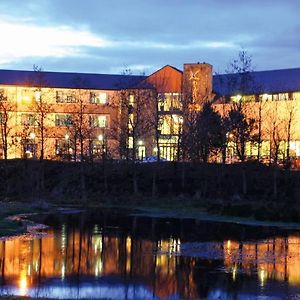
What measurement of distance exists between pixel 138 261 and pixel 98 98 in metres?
76.1

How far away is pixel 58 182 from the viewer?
248 feet

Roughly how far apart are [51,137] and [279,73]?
34336 mm

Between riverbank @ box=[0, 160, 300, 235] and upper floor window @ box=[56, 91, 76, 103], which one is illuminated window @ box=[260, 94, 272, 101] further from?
upper floor window @ box=[56, 91, 76, 103]

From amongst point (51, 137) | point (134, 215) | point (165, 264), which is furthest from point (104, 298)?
point (51, 137)

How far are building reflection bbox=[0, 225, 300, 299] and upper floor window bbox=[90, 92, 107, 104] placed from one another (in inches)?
2502

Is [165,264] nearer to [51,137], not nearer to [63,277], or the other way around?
[63,277]

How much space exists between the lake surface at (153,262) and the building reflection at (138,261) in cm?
4

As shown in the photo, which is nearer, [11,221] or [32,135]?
[11,221]

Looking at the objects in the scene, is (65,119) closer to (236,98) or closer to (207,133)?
(236,98)

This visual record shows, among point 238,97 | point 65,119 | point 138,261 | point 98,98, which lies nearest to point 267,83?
point 238,97

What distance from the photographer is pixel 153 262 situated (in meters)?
30.9

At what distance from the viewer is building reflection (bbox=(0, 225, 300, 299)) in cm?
2602

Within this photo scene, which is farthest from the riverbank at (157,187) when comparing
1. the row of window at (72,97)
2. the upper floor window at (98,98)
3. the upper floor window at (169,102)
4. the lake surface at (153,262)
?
the upper floor window at (98,98)

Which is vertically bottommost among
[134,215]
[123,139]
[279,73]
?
[134,215]
